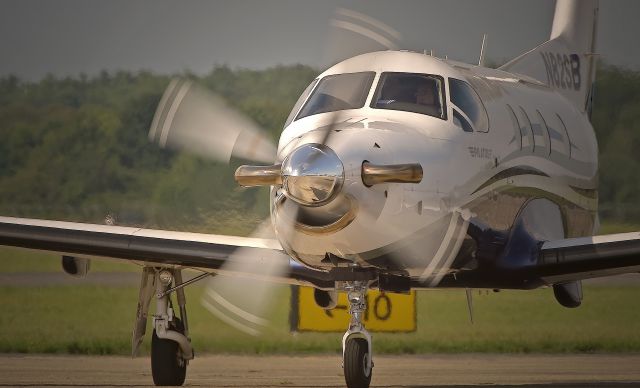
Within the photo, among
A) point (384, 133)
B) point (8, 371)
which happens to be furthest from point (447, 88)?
point (8, 371)

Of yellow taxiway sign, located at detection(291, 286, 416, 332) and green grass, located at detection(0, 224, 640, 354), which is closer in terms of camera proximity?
yellow taxiway sign, located at detection(291, 286, 416, 332)

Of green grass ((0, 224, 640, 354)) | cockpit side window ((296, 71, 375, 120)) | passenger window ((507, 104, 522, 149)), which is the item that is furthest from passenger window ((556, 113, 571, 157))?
green grass ((0, 224, 640, 354))

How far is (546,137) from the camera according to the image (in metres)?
17.3

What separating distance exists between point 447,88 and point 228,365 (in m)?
7.99

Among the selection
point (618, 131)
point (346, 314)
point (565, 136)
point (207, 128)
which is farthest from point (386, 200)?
point (618, 131)

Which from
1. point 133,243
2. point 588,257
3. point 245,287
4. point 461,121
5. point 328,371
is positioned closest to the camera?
point 461,121

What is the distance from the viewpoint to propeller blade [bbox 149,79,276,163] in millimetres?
15109

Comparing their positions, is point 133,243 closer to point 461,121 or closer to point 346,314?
point 461,121

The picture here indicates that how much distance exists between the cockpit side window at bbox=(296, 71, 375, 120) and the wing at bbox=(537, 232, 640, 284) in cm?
313

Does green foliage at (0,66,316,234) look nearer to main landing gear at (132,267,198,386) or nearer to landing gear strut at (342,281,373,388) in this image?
main landing gear at (132,267,198,386)

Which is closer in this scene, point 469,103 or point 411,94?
point 411,94

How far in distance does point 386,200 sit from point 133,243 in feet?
15.4

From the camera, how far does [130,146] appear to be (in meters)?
36.0

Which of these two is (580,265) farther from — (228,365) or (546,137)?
(228,365)
